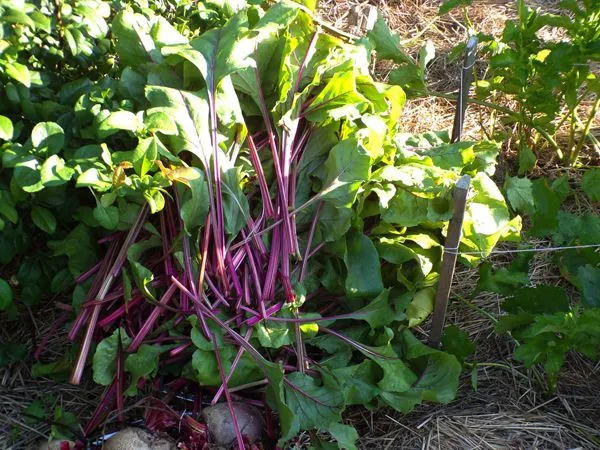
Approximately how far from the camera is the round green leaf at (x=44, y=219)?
1812 millimetres

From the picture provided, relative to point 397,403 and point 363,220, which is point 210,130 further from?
point 397,403

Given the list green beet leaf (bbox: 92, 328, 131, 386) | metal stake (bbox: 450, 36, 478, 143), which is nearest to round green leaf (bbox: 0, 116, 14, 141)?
green beet leaf (bbox: 92, 328, 131, 386)

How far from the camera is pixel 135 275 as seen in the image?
1779mm

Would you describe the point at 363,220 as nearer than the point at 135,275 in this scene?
No

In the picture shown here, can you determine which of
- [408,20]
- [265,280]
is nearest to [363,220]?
[265,280]

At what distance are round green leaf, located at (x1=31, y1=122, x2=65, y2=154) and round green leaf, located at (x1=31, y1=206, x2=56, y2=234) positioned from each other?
0.19 meters

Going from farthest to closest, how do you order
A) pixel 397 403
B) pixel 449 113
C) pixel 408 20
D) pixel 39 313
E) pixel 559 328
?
pixel 408 20 < pixel 449 113 < pixel 39 313 < pixel 397 403 < pixel 559 328

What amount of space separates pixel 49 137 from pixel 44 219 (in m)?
0.22

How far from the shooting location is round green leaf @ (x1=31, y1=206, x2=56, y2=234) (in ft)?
5.95

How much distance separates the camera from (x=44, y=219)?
1818 millimetres

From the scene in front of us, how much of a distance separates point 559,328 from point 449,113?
132 centimetres

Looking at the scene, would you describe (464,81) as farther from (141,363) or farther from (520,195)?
(141,363)

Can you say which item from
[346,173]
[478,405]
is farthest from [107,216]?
[478,405]

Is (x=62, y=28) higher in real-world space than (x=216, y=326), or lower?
higher
